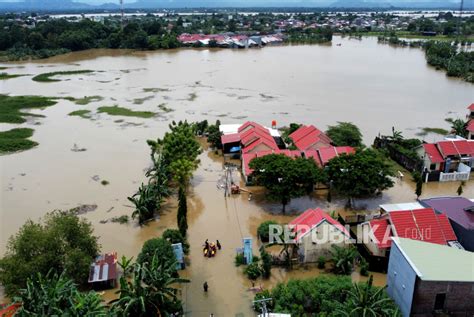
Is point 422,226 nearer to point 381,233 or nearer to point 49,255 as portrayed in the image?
point 381,233

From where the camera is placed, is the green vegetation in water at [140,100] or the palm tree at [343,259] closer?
the palm tree at [343,259]

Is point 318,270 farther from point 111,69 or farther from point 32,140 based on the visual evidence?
point 111,69

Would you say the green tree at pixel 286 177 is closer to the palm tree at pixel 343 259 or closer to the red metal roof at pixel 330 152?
the red metal roof at pixel 330 152

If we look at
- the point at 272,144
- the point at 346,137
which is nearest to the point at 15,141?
the point at 272,144

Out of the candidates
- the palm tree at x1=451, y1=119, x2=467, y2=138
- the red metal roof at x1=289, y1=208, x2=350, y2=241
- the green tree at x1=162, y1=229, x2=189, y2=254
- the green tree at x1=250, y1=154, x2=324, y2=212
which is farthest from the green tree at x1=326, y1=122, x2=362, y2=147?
the green tree at x1=162, y1=229, x2=189, y2=254

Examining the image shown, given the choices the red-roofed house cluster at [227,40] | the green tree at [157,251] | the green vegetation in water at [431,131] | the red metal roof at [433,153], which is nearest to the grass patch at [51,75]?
the red-roofed house cluster at [227,40]

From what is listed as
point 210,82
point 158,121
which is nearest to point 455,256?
point 158,121
